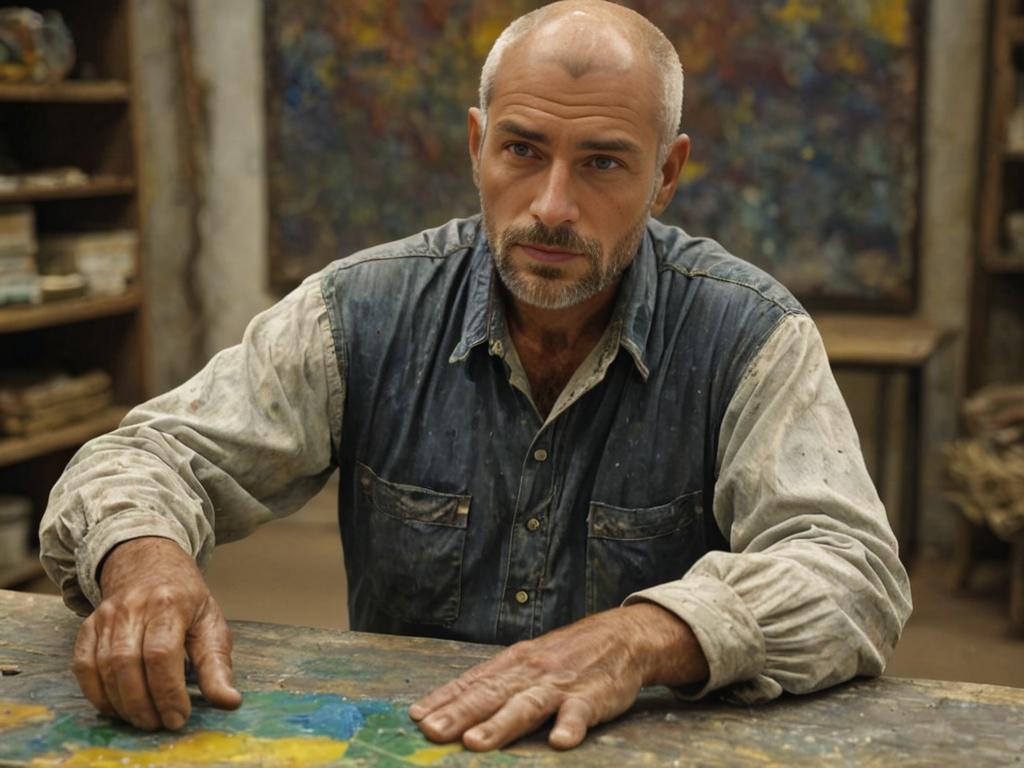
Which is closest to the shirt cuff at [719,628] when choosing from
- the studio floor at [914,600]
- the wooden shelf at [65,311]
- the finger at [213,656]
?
the finger at [213,656]

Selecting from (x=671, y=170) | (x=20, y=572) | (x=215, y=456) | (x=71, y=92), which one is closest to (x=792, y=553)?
(x=671, y=170)

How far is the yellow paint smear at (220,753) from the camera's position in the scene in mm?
1314

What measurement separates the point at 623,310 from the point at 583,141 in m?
0.28

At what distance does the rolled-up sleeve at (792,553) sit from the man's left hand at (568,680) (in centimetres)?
3

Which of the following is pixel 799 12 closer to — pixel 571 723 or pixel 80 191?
pixel 80 191

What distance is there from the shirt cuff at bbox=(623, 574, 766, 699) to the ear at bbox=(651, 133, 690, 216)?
731 millimetres

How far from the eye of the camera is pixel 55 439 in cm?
430

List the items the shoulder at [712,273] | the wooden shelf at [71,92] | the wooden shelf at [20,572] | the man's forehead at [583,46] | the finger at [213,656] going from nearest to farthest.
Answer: the finger at [213,656] < the man's forehead at [583,46] < the shoulder at [712,273] < the wooden shelf at [71,92] < the wooden shelf at [20,572]

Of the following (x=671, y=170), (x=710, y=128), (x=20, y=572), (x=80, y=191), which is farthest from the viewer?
(x=710, y=128)

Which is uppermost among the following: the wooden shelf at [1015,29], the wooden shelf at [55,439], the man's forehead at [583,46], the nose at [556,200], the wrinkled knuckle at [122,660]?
the wooden shelf at [1015,29]

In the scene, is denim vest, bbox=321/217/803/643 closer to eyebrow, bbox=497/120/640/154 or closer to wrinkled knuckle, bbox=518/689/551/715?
eyebrow, bbox=497/120/640/154

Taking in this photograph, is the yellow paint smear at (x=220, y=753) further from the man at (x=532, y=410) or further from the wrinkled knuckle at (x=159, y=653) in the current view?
the man at (x=532, y=410)

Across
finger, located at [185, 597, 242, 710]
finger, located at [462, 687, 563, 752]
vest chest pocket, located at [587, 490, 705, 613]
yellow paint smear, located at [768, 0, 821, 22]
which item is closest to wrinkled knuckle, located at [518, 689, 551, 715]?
finger, located at [462, 687, 563, 752]

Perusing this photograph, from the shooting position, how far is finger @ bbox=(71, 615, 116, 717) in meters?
1.40
